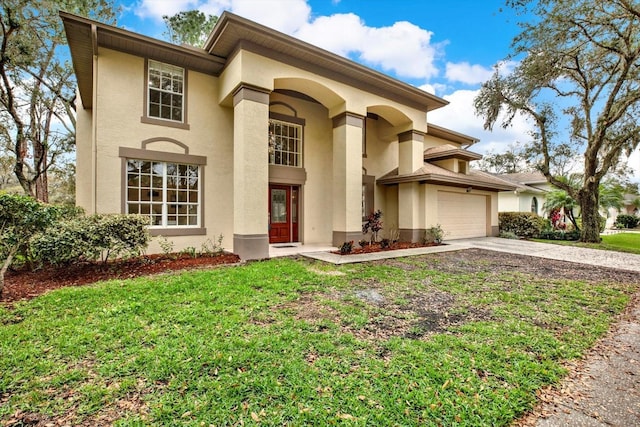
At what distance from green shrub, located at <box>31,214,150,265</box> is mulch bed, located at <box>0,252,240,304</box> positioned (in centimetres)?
34

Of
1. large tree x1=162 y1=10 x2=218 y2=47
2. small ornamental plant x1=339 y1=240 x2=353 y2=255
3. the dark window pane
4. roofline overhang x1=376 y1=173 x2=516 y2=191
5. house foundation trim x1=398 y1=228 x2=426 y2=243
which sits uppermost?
large tree x1=162 y1=10 x2=218 y2=47

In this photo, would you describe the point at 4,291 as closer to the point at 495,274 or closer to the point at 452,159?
the point at 495,274

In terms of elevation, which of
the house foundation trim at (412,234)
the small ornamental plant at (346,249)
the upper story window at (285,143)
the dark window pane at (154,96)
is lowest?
the small ornamental plant at (346,249)

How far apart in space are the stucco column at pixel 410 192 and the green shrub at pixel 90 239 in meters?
9.65

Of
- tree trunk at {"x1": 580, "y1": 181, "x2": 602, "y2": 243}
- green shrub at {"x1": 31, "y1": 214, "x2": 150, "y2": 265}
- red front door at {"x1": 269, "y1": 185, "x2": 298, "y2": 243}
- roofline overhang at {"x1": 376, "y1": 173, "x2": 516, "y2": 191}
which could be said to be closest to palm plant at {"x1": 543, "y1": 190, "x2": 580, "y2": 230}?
tree trunk at {"x1": 580, "y1": 181, "x2": 602, "y2": 243}

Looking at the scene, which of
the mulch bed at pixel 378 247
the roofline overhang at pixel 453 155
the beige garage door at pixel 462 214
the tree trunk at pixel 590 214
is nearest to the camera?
the mulch bed at pixel 378 247

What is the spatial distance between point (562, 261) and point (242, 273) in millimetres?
9600

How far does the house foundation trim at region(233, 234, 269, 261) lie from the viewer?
27.3 ft

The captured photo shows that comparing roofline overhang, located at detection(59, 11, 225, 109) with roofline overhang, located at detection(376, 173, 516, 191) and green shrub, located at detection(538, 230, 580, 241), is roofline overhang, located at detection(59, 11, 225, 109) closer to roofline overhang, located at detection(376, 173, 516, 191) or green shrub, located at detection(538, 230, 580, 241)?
roofline overhang, located at detection(376, 173, 516, 191)

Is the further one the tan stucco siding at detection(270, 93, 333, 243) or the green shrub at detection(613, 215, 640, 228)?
the green shrub at detection(613, 215, 640, 228)

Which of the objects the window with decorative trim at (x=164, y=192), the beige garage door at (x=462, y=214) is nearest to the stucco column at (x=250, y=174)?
the window with decorative trim at (x=164, y=192)

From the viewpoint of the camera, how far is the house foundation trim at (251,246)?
8336 millimetres

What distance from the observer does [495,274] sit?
23.5 feet

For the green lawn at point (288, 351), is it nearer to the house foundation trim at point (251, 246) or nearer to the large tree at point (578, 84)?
the house foundation trim at point (251, 246)
